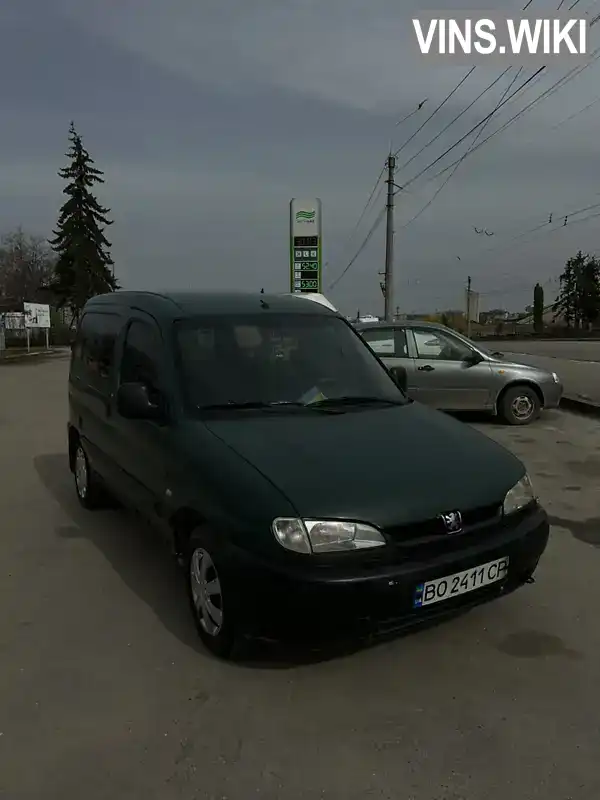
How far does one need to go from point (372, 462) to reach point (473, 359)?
24.2ft

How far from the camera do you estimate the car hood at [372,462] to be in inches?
117

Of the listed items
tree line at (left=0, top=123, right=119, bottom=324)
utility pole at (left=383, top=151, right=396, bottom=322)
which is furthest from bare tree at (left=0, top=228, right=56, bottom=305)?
utility pole at (left=383, top=151, right=396, bottom=322)

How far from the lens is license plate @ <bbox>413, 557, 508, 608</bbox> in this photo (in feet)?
9.69

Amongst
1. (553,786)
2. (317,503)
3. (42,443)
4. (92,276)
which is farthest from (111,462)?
(92,276)

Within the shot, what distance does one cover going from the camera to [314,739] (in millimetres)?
2684

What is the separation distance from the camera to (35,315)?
Answer: 41.6 metres

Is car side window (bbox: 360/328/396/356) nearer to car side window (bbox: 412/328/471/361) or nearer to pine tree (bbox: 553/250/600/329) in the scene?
car side window (bbox: 412/328/471/361)

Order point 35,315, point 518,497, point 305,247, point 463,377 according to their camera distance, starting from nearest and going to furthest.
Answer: point 518,497
point 463,377
point 305,247
point 35,315

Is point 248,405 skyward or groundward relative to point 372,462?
skyward

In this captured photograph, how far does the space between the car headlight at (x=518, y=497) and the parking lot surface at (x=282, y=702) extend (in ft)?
1.96

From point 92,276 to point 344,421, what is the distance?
54.5 m

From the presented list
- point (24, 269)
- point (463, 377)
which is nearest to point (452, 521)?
point (463, 377)

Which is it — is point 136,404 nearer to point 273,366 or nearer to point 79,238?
point 273,366

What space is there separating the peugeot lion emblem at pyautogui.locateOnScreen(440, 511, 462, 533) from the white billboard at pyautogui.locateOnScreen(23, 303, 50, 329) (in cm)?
4118
